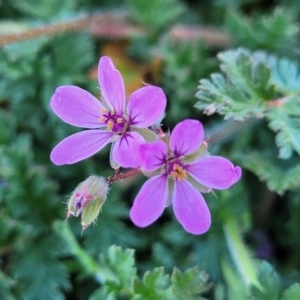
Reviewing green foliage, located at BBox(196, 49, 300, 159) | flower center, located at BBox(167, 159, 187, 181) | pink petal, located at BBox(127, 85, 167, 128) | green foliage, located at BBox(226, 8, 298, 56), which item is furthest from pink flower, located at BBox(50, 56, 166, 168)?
green foliage, located at BBox(226, 8, 298, 56)

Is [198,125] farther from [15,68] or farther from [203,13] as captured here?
[203,13]

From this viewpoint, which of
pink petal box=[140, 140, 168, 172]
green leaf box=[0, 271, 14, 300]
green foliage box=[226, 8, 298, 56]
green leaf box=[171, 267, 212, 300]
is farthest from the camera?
green foliage box=[226, 8, 298, 56]

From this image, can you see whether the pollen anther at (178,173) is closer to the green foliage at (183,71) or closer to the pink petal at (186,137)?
the pink petal at (186,137)

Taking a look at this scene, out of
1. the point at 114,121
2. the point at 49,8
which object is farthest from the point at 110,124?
the point at 49,8

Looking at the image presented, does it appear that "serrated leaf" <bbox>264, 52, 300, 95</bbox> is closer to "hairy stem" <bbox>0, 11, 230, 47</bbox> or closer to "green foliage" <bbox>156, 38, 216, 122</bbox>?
"green foliage" <bbox>156, 38, 216, 122</bbox>

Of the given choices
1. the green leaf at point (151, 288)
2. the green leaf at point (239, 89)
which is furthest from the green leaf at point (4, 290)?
the green leaf at point (239, 89)
